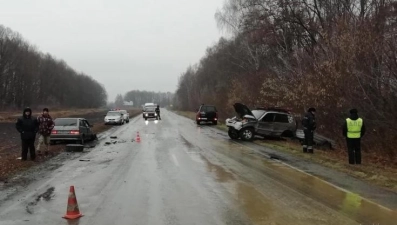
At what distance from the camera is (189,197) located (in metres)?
8.72

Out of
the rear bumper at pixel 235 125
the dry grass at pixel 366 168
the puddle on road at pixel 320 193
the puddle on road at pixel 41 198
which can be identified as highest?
the rear bumper at pixel 235 125

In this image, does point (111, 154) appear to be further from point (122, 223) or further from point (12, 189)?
point (122, 223)

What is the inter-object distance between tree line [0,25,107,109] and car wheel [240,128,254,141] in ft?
307

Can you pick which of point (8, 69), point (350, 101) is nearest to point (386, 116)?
point (350, 101)

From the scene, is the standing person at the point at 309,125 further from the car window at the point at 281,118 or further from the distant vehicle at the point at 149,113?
the distant vehicle at the point at 149,113

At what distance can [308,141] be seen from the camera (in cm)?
1803

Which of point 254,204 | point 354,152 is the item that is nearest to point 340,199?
point 254,204

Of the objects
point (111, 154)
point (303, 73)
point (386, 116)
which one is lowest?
point (111, 154)

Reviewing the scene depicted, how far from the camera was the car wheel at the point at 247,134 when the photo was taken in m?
24.6

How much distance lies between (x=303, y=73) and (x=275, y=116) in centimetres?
292

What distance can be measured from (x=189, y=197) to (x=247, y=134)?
1619 cm

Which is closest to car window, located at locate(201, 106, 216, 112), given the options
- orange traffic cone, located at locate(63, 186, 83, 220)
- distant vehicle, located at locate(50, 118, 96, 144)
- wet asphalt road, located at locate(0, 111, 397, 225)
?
distant vehicle, located at locate(50, 118, 96, 144)

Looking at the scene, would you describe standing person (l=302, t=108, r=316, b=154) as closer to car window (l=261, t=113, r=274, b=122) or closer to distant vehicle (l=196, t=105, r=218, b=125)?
car window (l=261, t=113, r=274, b=122)

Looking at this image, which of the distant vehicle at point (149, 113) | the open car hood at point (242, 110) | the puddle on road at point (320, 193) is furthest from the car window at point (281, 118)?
the distant vehicle at point (149, 113)
